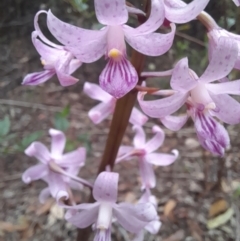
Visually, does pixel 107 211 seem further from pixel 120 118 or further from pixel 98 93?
pixel 98 93

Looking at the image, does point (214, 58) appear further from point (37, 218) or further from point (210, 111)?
point (37, 218)

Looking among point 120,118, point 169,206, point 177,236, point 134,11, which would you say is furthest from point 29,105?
point 134,11

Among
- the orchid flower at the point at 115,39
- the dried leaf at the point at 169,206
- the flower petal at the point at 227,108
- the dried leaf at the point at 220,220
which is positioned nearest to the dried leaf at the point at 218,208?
the dried leaf at the point at 220,220

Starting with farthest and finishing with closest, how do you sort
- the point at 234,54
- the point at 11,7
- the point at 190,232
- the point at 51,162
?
the point at 11,7 → the point at 190,232 → the point at 51,162 → the point at 234,54

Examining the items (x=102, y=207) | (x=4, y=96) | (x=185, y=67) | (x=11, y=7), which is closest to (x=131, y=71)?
(x=185, y=67)

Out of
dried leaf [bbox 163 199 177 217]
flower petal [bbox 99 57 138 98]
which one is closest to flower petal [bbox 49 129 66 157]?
flower petal [bbox 99 57 138 98]
